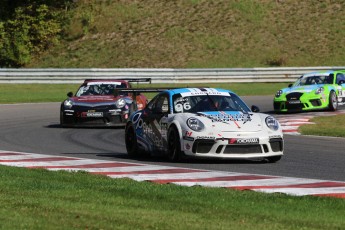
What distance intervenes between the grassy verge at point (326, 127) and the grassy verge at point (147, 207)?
10546 mm

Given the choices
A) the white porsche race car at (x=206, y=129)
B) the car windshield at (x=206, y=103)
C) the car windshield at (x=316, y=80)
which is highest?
the car windshield at (x=206, y=103)

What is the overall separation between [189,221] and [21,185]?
346 centimetres

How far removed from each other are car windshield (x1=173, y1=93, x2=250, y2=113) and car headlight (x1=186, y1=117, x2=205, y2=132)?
2.17ft

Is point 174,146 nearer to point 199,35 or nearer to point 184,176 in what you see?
point 184,176

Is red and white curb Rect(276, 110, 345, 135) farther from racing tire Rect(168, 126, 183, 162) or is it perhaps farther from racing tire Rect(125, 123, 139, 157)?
racing tire Rect(168, 126, 183, 162)

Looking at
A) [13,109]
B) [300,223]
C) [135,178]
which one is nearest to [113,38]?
[13,109]

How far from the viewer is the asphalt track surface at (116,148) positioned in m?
14.5

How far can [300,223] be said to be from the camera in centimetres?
885

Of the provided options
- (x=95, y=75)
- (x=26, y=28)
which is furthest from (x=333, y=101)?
(x=26, y=28)

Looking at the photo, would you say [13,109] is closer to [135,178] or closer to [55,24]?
[135,178]

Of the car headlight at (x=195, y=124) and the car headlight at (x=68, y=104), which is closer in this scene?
the car headlight at (x=195, y=124)

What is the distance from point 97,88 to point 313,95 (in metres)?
7.44

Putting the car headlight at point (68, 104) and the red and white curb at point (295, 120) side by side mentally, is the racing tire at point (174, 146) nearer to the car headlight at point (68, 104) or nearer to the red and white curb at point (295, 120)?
the red and white curb at point (295, 120)

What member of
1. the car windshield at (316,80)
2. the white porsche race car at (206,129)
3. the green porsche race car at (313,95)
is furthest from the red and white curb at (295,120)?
the white porsche race car at (206,129)
